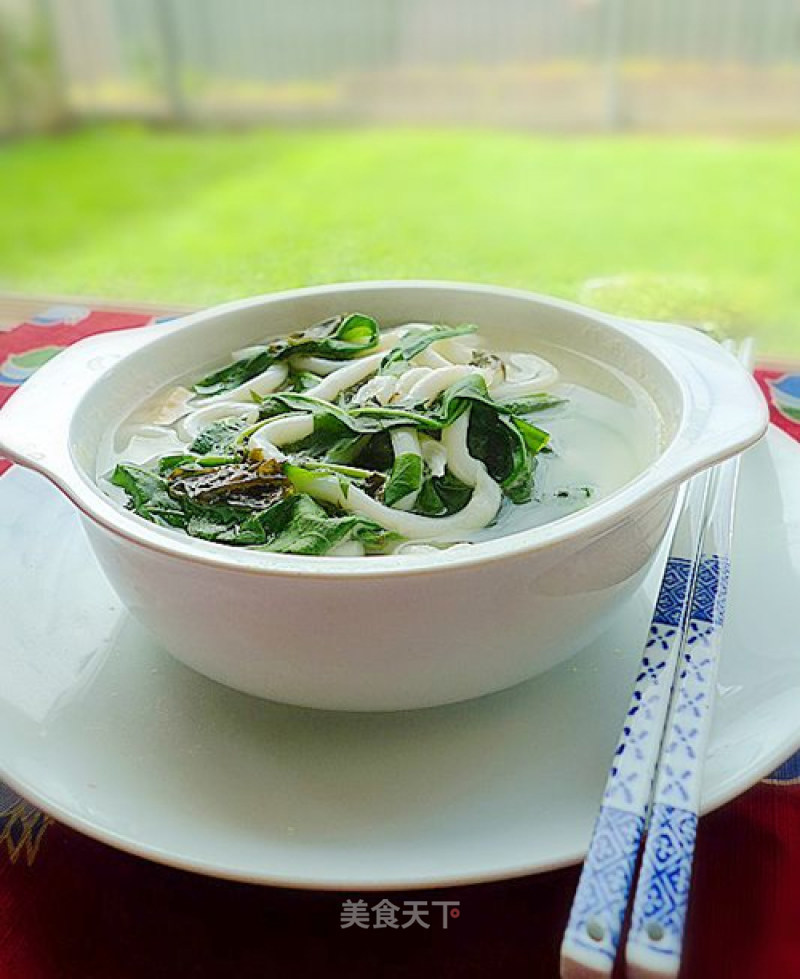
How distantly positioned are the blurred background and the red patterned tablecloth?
1643 millimetres

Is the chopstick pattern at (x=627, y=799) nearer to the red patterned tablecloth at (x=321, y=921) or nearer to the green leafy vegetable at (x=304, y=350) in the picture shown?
the red patterned tablecloth at (x=321, y=921)

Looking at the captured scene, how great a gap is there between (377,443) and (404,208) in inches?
79.7

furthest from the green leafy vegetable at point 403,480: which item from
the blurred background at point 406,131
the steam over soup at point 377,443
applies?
the blurred background at point 406,131

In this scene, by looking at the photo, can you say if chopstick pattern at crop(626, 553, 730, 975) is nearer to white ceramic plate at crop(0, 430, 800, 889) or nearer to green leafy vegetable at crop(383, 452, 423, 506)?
white ceramic plate at crop(0, 430, 800, 889)

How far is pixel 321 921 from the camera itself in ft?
1.73

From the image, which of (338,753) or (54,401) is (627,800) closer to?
(338,753)

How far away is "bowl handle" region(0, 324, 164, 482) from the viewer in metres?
0.61

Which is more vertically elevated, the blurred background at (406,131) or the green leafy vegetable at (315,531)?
the green leafy vegetable at (315,531)

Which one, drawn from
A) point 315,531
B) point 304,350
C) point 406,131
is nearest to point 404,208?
point 406,131

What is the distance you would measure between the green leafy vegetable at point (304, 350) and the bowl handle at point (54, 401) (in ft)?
0.17

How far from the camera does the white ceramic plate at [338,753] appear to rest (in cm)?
51

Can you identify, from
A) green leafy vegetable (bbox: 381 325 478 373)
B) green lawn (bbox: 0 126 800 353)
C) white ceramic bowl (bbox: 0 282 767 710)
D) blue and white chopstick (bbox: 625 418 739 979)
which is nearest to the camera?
blue and white chopstick (bbox: 625 418 739 979)

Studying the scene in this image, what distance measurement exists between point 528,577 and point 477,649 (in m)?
0.04

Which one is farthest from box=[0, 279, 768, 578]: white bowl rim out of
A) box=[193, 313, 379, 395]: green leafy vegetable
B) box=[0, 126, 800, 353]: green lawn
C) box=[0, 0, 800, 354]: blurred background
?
box=[0, 0, 800, 354]: blurred background
